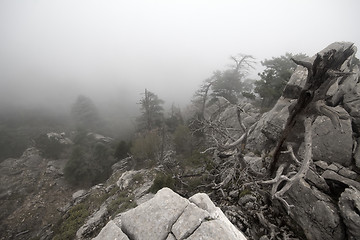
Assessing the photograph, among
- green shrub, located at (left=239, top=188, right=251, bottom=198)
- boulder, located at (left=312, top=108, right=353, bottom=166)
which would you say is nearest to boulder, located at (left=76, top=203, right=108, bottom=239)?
green shrub, located at (left=239, top=188, right=251, bottom=198)

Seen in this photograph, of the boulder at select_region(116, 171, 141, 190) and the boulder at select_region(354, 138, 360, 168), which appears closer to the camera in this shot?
the boulder at select_region(354, 138, 360, 168)

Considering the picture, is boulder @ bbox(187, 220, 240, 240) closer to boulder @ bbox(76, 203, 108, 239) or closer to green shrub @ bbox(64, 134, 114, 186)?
boulder @ bbox(76, 203, 108, 239)

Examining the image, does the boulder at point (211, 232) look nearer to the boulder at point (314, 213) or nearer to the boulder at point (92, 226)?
the boulder at point (314, 213)

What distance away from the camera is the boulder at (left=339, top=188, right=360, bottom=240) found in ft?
17.5

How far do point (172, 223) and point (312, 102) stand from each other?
17.8 feet

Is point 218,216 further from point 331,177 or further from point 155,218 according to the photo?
point 331,177

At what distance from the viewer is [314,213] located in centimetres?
610

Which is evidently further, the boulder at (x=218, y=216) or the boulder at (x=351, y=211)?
the boulder at (x=351, y=211)

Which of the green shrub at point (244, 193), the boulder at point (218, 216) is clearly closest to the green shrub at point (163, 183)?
the green shrub at point (244, 193)

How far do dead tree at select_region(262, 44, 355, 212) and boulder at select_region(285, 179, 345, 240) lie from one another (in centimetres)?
253

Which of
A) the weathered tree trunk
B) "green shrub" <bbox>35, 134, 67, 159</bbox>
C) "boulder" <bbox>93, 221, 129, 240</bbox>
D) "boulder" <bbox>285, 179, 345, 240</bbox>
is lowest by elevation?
"green shrub" <bbox>35, 134, 67, 159</bbox>

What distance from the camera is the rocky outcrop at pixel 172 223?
12.9 feet

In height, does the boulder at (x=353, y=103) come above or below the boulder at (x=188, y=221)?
above

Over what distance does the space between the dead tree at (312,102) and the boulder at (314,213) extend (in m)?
2.53
